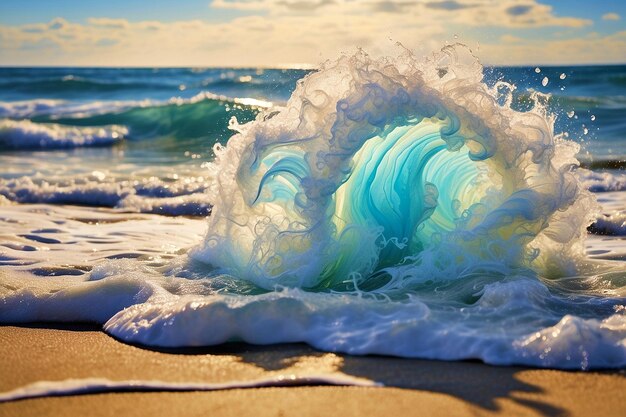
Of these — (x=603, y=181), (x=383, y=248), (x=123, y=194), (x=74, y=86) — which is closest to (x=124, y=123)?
(x=74, y=86)

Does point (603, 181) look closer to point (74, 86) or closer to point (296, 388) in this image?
point (296, 388)

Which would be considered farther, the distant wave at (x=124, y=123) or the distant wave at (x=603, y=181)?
the distant wave at (x=124, y=123)

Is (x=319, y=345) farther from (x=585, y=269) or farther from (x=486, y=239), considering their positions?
(x=585, y=269)

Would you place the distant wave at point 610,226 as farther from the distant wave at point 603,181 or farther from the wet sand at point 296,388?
the wet sand at point 296,388

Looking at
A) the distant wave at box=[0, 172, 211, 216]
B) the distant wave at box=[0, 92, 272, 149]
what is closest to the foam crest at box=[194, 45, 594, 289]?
the distant wave at box=[0, 172, 211, 216]

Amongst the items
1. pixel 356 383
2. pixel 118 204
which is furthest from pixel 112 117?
pixel 356 383

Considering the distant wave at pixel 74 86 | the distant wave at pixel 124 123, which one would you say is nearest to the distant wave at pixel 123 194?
the distant wave at pixel 124 123

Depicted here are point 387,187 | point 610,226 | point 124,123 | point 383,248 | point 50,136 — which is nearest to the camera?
point 383,248

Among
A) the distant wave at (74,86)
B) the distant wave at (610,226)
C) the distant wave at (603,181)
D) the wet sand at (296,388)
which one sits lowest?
the wet sand at (296,388)
